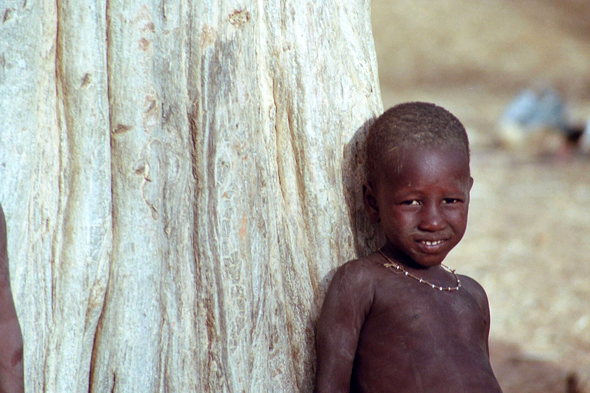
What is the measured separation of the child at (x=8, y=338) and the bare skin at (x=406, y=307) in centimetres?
84

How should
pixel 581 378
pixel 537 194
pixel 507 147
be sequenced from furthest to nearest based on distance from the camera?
1. pixel 507 147
2. pixel 537 194
3. pixel 581 378

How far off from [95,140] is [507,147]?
25.9ft

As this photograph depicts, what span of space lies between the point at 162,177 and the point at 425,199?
755 millimetres

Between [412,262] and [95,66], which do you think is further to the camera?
[412,262]

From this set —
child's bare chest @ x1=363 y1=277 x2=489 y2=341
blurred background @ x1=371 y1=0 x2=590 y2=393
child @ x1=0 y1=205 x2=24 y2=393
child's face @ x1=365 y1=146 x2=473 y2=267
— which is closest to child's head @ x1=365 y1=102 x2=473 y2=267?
child's face @ x1=365 y1=146 x2=473 y2=267

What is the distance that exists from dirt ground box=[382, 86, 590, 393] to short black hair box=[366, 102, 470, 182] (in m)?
2.00

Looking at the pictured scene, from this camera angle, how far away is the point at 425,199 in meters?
1.98

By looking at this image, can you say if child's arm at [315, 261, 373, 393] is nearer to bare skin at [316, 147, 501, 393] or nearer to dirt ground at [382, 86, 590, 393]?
bare skin at [316, 147, 501, 393]

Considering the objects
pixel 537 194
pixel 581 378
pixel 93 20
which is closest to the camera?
pixel 93 20

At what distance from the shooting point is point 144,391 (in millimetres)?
1840

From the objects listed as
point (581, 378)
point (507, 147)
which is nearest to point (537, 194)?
point (507, 147)

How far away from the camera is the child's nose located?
196cm

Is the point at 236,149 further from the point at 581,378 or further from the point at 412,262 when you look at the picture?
the point at 581,378

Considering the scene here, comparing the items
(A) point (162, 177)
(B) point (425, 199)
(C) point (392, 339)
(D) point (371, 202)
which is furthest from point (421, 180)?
(A) point (162, 177)
